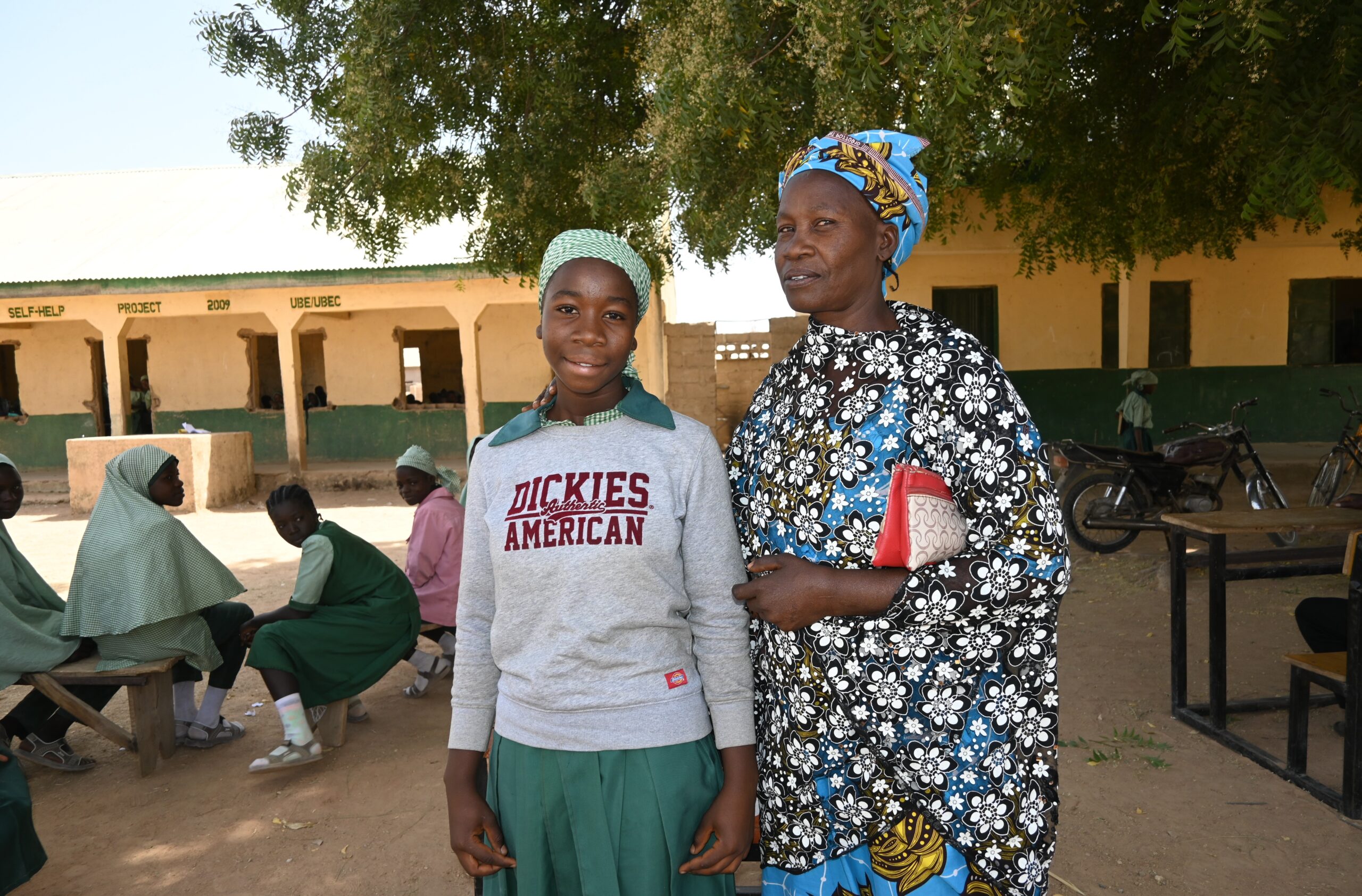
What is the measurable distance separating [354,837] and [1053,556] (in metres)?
3.09

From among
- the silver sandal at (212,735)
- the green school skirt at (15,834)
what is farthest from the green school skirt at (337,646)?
the green school skirt at (15,834)

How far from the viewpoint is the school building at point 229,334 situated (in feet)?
46.7

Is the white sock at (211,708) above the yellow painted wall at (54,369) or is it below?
below

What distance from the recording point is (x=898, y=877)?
62.4 inches

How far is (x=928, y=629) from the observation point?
1.51m

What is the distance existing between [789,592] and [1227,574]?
346 centimetres

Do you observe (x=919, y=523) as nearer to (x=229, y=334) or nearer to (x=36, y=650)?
(x=36, y=650)

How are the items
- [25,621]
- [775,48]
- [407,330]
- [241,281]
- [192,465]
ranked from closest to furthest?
[25,621] → [775,48] → [192,465] → [241,281] → [407,330]

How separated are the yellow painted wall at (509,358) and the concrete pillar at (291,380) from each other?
310 centimetres

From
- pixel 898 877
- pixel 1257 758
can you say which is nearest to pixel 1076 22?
pixel 1257 758

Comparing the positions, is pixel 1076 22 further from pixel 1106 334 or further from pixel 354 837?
pixel 1106 334

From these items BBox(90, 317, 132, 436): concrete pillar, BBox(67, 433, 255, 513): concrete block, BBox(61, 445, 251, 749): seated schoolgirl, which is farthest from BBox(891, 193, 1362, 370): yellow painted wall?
BBox(90, 317, 132, 436): concrete pillar

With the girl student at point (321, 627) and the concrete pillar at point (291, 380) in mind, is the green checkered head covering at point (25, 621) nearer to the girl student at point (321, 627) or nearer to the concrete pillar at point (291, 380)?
the girl student at point (321, 627)

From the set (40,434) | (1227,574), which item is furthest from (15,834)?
(40,434)
